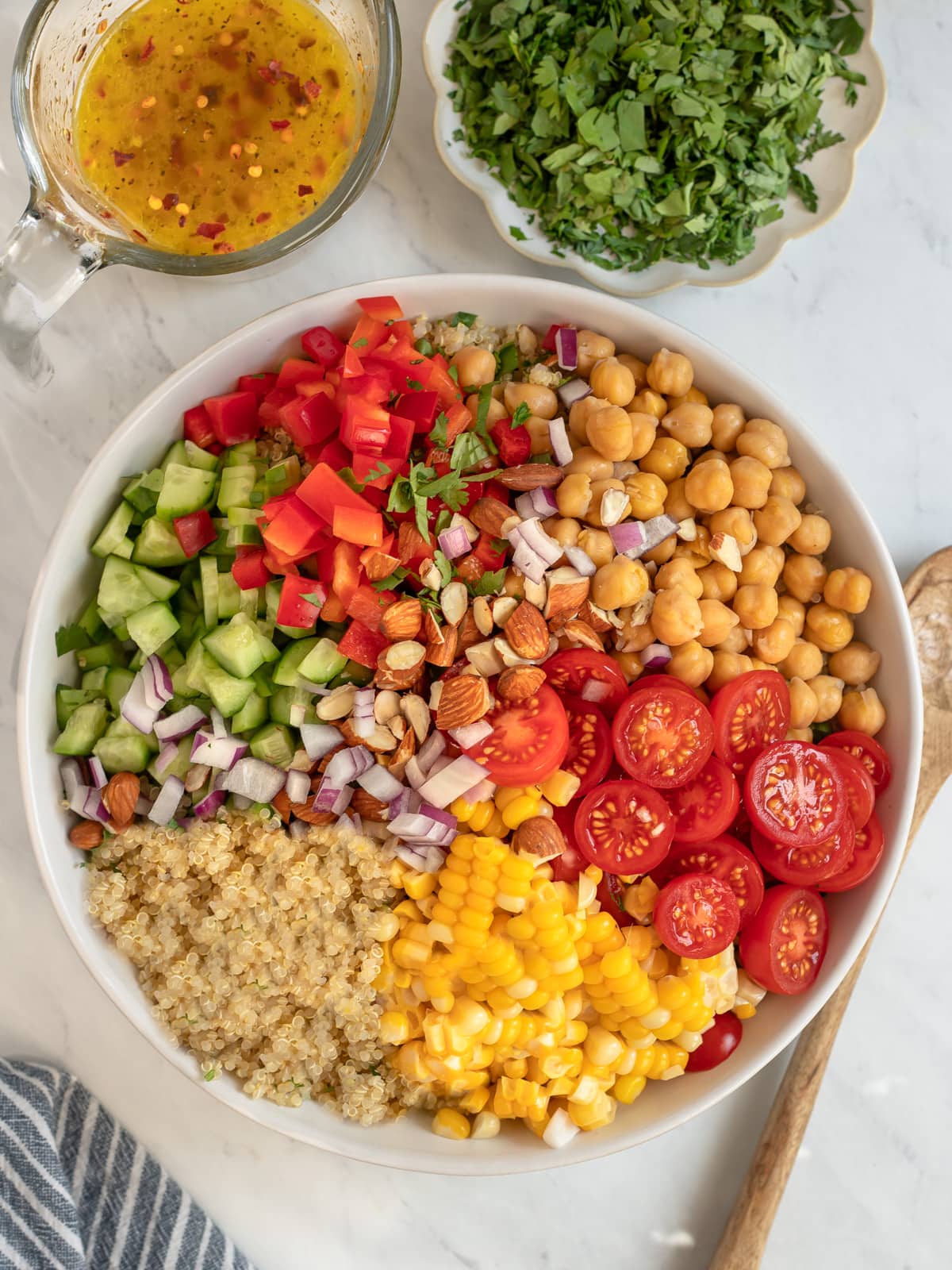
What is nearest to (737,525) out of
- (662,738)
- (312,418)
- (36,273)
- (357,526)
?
(662,738)

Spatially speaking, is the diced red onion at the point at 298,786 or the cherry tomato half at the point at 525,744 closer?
the cherry tomato half at the point at 525,744

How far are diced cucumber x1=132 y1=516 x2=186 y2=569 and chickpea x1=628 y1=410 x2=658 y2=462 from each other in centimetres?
Result: 104

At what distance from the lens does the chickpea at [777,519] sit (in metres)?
2.31

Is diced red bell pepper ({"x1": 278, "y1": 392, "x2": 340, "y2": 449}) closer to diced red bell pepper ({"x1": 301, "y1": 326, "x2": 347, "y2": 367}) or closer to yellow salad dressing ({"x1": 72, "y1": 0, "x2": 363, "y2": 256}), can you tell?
diced red bell pepper ({"x1": 301, "y1": 326, "x2": 347, "y2": 367})

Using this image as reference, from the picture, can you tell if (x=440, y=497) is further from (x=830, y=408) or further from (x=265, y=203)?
(x=830, y=408)

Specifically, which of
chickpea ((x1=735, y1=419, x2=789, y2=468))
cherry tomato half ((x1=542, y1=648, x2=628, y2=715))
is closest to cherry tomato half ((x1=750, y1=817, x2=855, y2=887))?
cherry tomato half ((x1=542, y1=648, x2=628, y2=715))

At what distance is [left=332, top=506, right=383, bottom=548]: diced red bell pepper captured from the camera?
210 cm

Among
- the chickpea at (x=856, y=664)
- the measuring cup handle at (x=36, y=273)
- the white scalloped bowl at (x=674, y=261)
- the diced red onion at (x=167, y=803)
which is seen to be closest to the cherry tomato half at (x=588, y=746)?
the chickpea at (x=856, y=664)

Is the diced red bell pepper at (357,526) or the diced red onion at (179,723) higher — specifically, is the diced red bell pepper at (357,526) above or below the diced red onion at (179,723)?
above

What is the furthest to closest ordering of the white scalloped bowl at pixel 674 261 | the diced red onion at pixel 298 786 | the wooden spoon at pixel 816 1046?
the wooden spoon at pixel 816 1046
the white scalloped bowl at pixel 674 261
the diced red onion at pixel 298 786

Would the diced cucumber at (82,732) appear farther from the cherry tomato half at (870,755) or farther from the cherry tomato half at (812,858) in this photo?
the cherry tomato half at (870,755)

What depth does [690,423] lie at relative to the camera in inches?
91.0

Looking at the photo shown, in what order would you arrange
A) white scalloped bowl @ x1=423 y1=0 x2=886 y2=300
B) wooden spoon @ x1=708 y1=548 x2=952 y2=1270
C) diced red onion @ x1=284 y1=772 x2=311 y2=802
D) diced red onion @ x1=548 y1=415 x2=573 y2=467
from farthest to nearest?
wooden spoon @ x1=708 y1=548 x2=952 y2=1270
white scalloped bowl @ x1=423 y1=0 x2=886 y2=300
diced red onion @ x1=548 y1=415 x2=573 y2=467
diced red onion @ x1=284 y1=772 x2=311 y2=802

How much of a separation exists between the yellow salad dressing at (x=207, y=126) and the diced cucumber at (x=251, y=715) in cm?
103
